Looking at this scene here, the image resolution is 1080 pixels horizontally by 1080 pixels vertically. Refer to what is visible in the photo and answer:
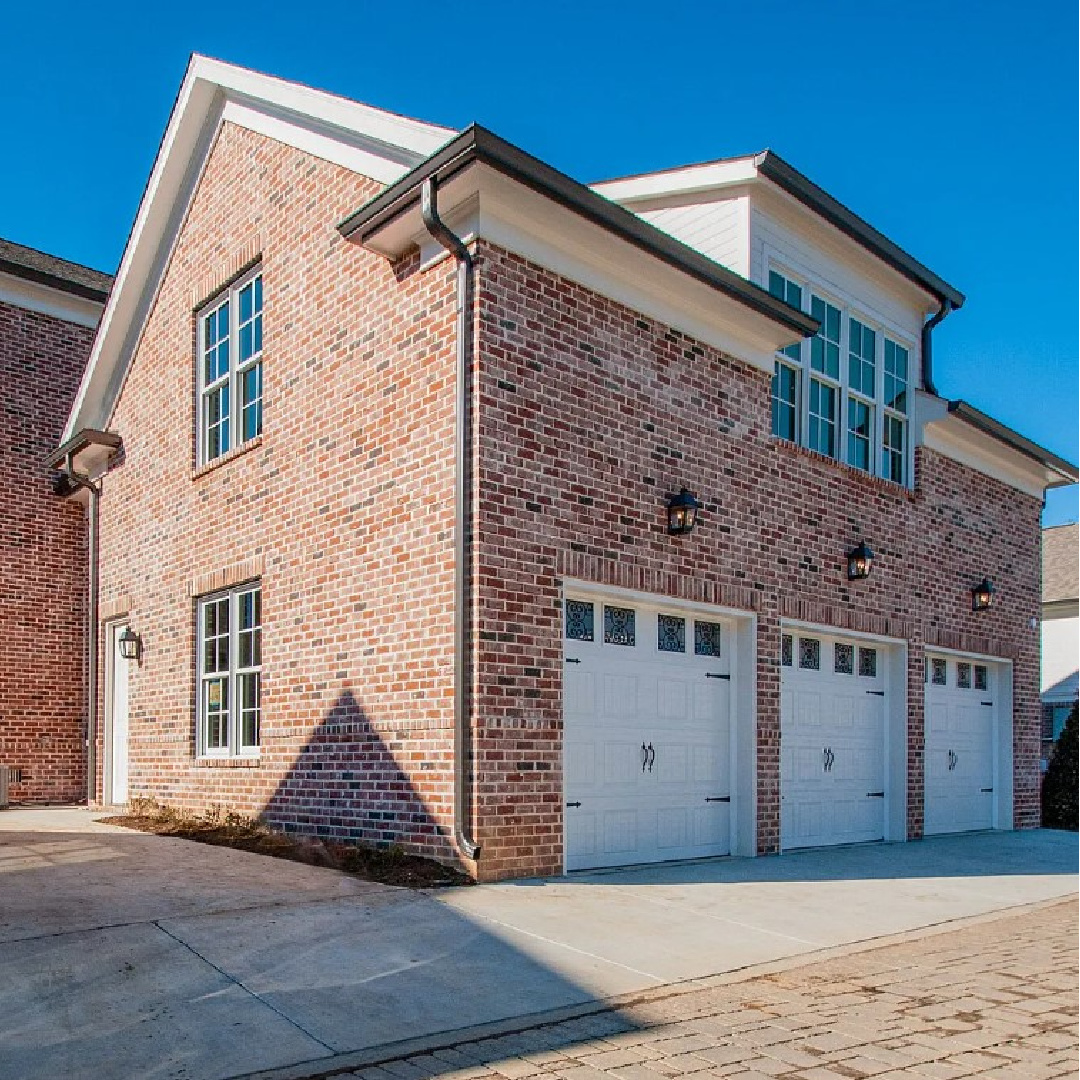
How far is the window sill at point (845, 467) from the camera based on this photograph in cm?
1151

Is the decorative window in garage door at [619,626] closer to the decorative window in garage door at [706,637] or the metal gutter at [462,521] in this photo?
the decorative window in garage door at [706,637]

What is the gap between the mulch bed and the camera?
812cm

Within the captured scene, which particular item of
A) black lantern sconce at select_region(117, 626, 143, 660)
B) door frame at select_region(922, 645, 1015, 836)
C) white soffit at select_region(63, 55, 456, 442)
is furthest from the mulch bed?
door frame at select_region(922, 645, 1015, 836)

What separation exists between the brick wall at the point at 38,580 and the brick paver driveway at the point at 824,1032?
1232cm

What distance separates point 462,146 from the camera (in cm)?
816

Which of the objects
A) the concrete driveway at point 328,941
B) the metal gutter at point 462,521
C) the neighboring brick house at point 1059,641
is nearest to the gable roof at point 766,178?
the metal gutter at point 462,521

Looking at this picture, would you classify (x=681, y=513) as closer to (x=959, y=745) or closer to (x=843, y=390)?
(x=843, y=390)

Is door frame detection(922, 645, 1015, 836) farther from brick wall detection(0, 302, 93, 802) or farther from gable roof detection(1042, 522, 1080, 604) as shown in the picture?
brick wall detection(0, 302, 93, 802)

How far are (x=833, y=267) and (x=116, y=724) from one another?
10.4 metres

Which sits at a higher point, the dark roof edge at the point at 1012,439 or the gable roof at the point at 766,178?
the gable roof at the point at 766,178

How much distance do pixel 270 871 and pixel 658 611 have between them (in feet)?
12.8

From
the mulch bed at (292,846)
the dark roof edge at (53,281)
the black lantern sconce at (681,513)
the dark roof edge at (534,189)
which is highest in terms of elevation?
the dark roof edge at (53,281)

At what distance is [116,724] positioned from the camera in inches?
573

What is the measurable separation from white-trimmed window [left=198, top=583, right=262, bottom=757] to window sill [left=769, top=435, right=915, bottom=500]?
17.8 ft
